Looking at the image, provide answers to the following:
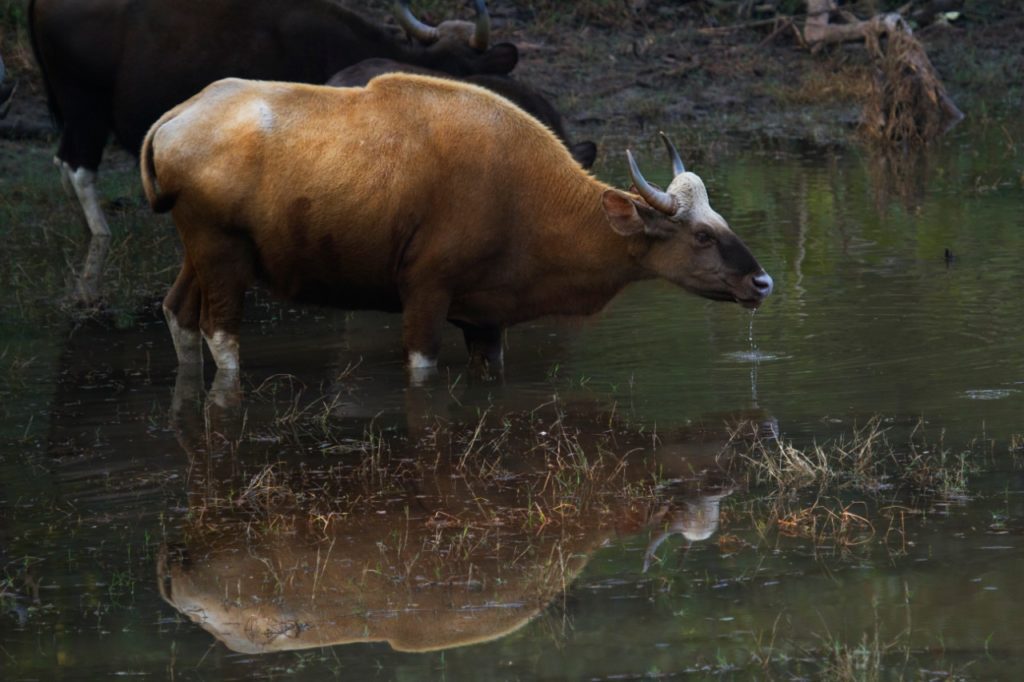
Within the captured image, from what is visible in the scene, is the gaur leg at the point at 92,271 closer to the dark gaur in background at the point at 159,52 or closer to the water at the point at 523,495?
the water at the point at 523,495

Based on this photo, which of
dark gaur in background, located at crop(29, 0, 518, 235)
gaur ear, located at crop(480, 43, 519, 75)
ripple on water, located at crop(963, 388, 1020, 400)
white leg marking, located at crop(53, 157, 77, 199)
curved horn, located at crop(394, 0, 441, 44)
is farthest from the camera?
curved horn, located at crop(394, 0, 441, 44)

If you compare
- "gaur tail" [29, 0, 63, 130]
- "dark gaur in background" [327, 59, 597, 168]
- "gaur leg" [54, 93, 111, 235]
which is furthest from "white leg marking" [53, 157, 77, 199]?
"dark gaur in background" [327, 59, 597, 168]

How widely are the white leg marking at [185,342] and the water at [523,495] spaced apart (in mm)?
151

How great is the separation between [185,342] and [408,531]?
10.3 feet

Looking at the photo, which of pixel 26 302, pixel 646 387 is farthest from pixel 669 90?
pixel 646 387

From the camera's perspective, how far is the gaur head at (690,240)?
25.6 feet

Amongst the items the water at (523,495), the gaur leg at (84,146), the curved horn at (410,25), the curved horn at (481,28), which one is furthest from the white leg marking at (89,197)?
the curved horn at (481,28)

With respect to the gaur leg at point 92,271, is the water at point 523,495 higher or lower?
higher

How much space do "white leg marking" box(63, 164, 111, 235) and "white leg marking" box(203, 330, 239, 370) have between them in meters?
3.52

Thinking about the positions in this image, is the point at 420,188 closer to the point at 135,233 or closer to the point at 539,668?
the point at 539,668

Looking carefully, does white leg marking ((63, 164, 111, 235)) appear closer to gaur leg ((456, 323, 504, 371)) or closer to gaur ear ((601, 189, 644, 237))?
gaur leg ((456, 323, 504, 371))

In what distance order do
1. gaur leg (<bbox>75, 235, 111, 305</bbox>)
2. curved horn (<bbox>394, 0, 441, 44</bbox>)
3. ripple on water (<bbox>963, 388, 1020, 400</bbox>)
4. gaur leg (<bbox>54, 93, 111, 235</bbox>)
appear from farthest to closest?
curved horn (<bbox>394, 0, 441, 44</bbox>) → gaur leg (<bbox>54, 93, 111, 235</bbox>) → gaur leg (<bbox>75, 235, 111, 305</bbox>) → ripple on water (<bbox>963, 388, 1020, 400</bbox>)

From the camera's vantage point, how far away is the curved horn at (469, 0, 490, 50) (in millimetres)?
11516

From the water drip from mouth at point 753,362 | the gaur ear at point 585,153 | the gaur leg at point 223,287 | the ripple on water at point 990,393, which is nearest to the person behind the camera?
the ripple on water at point 990,393
